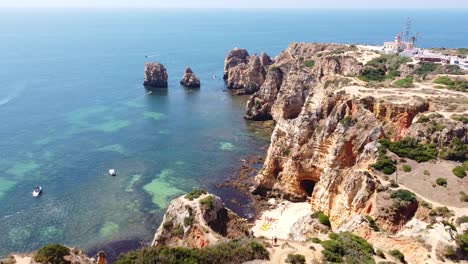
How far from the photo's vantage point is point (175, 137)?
80062 mm

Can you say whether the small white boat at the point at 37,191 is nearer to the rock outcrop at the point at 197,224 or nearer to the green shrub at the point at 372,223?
the rock outcrop at the point at 197,224

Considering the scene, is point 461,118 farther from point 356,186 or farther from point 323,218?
point 323,218

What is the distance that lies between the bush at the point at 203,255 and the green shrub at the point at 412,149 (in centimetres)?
2307

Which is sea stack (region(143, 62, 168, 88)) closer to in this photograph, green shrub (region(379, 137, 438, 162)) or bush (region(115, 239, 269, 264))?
green shrub (region(379, 137, 438, 162))

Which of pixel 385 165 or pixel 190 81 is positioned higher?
pixel 385 165

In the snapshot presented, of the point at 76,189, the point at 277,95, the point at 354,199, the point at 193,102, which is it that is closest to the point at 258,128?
the point at 277,95

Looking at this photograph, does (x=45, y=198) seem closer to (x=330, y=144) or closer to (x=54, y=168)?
(x=54, y=168)

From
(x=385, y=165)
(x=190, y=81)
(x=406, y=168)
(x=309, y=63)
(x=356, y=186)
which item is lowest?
(x=190, y=81)

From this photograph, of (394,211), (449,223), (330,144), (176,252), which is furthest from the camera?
(330,144)

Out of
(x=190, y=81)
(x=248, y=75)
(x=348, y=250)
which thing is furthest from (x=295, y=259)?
(x=190, y=81)

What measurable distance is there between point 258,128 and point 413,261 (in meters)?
58.1

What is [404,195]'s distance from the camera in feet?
118

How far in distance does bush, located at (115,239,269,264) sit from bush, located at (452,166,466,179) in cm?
2322

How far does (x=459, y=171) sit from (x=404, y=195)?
793 cm
